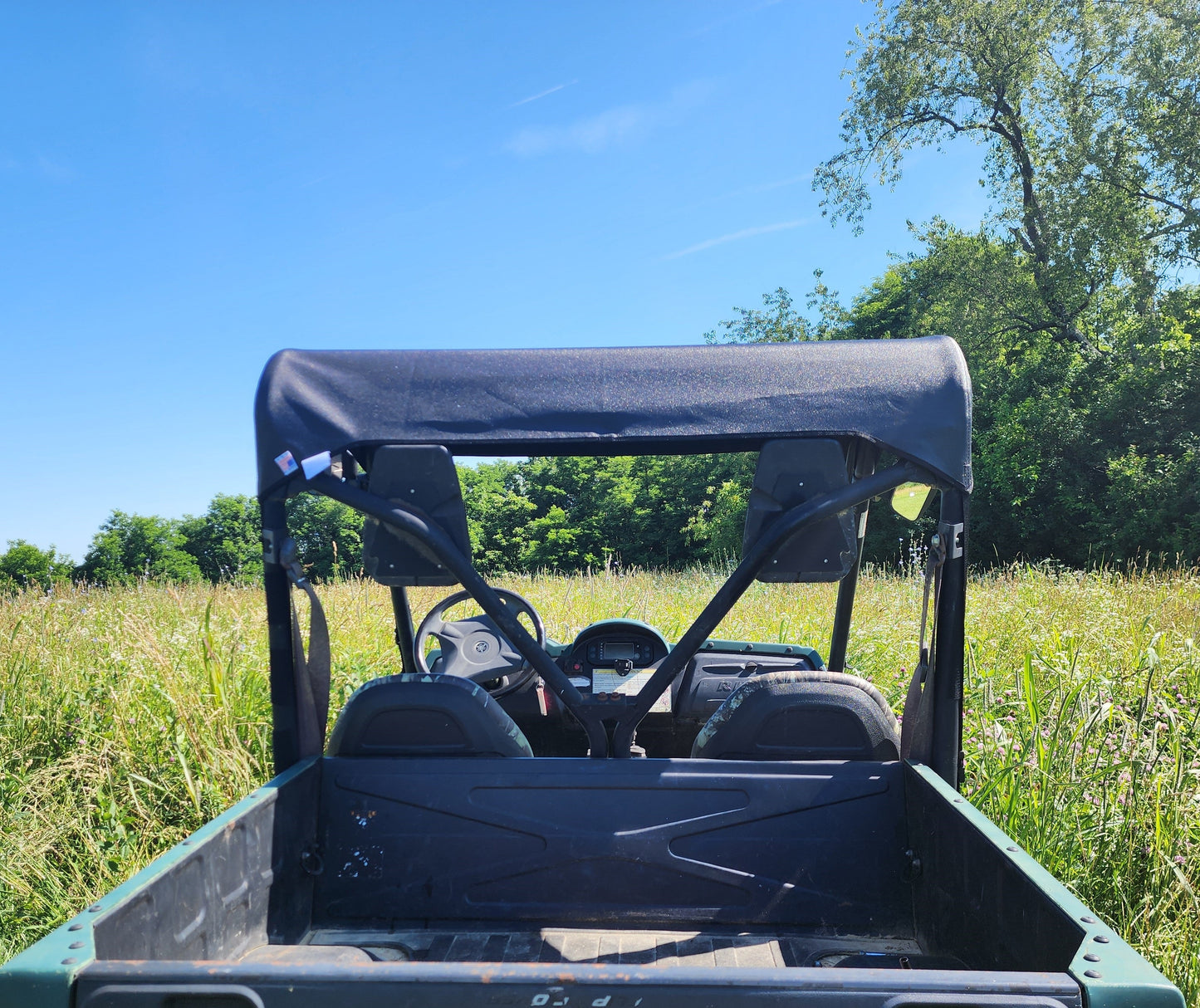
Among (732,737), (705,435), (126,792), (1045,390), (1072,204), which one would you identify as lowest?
(126,792)

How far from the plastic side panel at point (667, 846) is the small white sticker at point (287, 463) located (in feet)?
3.29

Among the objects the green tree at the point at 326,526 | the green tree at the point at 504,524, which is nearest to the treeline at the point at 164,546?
the green tree at the point at 326,526

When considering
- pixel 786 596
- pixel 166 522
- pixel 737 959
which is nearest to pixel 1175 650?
pixel 786 596

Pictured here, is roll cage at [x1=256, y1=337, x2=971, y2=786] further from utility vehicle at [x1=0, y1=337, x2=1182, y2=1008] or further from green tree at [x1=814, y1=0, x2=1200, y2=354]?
green tree at [x1=814, y1=0, x2=1200, y2=354]

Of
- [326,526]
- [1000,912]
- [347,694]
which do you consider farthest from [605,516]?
[1000,912]

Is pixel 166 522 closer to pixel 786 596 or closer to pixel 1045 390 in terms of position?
pixel 1045 390

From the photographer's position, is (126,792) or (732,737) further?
(126,792)

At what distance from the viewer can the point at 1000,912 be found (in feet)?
6.27

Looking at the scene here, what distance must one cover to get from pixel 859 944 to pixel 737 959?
0.36m

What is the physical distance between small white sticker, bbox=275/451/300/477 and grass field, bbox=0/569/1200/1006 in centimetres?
209

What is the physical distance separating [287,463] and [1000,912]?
2.11 meters

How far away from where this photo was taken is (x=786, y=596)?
9.04 meters

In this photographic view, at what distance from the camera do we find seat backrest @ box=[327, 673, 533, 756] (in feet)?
8.51

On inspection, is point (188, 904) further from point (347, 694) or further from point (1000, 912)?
point (347, 694)
